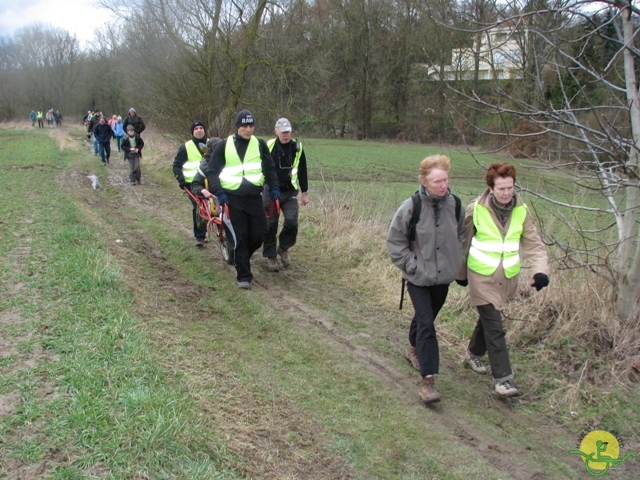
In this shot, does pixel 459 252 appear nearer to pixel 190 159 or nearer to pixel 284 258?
pixel 284 258

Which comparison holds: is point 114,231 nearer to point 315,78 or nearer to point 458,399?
point 458,399

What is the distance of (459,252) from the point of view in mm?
4551

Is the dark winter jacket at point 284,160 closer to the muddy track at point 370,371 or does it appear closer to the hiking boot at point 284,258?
the hiking boot at point 284,258

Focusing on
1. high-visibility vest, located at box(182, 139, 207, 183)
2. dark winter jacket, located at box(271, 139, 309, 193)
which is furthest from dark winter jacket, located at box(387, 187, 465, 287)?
high-visibility vest, located at box(182, 139, 207, 183)

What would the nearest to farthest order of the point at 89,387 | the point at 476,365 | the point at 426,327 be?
the point at 89,387 → the point at 426,327 → the point at 476,365

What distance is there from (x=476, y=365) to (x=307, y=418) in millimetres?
1879

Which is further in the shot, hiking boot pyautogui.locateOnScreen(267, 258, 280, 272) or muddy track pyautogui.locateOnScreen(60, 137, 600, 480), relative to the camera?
hiking boot pyautogui.locateOnScreen(267, 258, 280, 272)

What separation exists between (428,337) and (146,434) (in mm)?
2347

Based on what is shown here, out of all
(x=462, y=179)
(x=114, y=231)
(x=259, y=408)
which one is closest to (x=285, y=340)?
(x=259, y=408)

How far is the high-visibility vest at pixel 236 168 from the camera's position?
6977 millimetres

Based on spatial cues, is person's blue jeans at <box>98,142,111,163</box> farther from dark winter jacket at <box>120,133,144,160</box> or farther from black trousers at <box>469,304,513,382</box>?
black trousers at <box>469,304,513,382</box>

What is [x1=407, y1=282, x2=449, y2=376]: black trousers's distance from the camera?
447 cm

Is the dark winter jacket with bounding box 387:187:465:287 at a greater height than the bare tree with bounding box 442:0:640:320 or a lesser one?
lesser

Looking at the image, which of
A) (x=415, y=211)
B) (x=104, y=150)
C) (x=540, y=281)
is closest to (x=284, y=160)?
(x=415, y=211)
